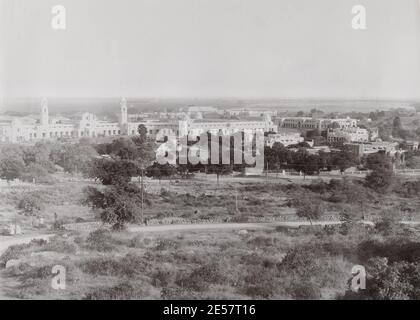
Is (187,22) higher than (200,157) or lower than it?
higher

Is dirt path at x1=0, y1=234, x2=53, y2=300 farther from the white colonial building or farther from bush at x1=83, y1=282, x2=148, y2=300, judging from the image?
the white colonial building

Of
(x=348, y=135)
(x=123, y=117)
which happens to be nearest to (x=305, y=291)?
(x=348, y=135)

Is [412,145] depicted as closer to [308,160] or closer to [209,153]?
[308,160]

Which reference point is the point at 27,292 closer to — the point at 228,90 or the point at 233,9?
the point at 228,90

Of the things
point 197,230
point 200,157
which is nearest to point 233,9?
point 200,157

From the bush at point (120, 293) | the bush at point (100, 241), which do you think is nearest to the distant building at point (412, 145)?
the bush at point (120, 293)

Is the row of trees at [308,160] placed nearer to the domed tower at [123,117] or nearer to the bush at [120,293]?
the domed tower at [123,117]

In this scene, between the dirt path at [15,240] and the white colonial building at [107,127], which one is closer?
the dirt path at [15,240]

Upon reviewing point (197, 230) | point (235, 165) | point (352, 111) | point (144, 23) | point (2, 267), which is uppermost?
point (144, 23)
